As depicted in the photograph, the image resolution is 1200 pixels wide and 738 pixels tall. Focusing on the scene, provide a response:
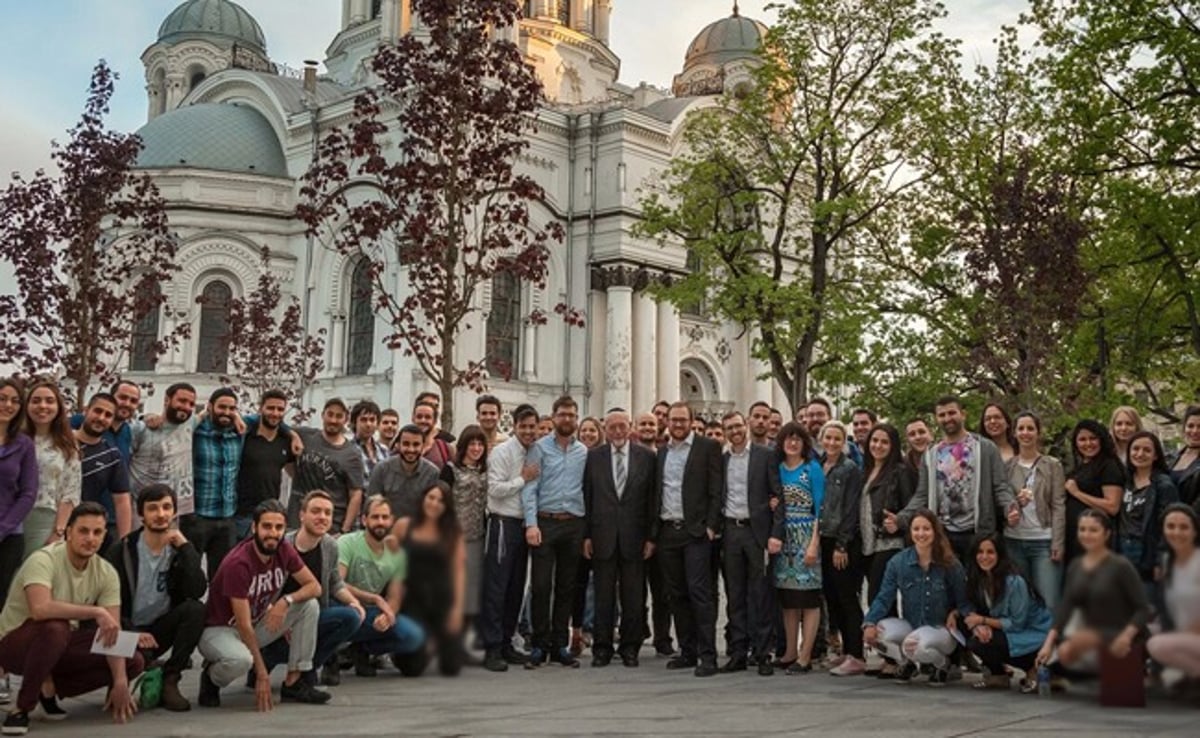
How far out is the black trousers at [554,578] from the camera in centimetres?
830

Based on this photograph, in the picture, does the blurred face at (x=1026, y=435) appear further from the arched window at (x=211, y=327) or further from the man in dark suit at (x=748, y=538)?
the arched window at (x=211, y=327)

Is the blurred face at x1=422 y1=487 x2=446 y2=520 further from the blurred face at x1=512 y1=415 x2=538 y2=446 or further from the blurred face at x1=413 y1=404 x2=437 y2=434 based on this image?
the blurred face at x1=413 y1=404 x2=437 y2=434

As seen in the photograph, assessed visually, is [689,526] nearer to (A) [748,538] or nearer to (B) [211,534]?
(A) [748,538]

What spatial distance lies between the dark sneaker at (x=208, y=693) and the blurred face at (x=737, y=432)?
4235 millimetres

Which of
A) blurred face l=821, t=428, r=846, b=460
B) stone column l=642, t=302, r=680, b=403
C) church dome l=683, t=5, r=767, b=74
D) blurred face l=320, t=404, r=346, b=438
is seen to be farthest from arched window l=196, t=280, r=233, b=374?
blurred face l=320, t=404, r=346, b=438

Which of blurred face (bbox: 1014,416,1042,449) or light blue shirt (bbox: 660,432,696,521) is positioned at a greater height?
light blue shirt (bbox: 660,432,696,521)

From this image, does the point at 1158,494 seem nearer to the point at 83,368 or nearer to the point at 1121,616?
the point at 1121,616

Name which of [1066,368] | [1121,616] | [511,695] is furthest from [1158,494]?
[1066,368]

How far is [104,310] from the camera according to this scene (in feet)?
68.1

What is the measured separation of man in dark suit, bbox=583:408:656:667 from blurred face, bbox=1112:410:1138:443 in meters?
3.93

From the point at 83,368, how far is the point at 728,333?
32619 mm

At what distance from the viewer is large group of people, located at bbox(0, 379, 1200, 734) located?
1095 millimetres

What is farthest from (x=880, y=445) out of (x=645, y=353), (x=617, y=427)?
(x=645, y=353)

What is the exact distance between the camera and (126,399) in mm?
7910
